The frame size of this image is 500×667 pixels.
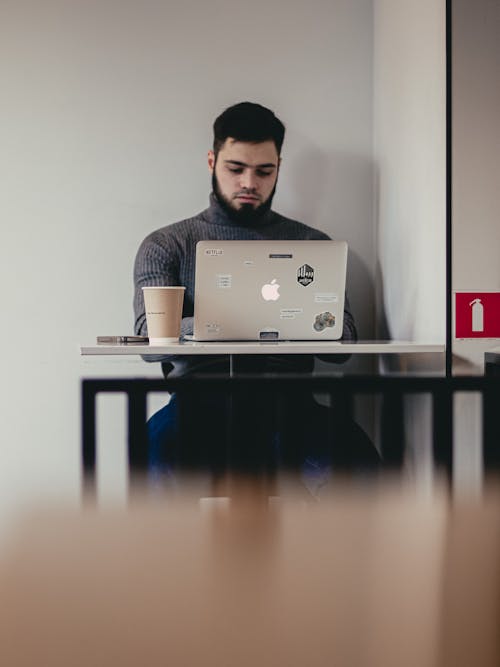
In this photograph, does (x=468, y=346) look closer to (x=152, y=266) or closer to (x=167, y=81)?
(x=152, y=266)

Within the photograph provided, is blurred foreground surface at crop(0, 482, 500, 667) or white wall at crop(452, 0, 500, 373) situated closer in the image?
blurred foreground surface at crop(0, 482, 500, 667)

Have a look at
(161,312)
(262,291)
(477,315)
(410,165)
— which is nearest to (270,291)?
(262,291)

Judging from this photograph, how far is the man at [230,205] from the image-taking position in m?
1.32

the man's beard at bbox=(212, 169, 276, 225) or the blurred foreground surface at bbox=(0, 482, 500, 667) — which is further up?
the man's beard at bbox=(212, 169, 276, 225)

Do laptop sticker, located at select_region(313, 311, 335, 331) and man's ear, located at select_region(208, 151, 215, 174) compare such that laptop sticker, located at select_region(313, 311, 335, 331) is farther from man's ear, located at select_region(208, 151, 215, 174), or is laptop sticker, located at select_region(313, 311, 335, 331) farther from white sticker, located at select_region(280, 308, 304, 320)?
man's ear, located at select_region(208, 151, 215, 174)

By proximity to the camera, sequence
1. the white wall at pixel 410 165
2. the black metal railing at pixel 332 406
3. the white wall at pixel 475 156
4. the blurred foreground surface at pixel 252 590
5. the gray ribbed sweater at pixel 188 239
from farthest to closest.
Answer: the gray ribbed sweater at pixel 188 239, the white wall at pixel 410 165, the white wall at pixel 475 156, the black metal railing at pixel 332 406, the blurred foreground surface at pixel 252 590

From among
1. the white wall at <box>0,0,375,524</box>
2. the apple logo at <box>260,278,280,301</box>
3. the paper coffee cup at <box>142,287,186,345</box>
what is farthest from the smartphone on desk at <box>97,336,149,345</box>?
the white wall at <box>0,0,375,524</box>

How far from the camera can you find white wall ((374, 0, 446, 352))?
3.32 feet

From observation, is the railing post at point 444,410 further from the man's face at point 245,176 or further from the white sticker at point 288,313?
the man's face at point 245,176

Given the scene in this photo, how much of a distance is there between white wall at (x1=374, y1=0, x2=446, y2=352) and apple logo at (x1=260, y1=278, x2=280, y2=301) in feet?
0.70

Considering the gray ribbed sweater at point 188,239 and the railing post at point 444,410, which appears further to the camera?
the gray ribbed sweater at point 188,239

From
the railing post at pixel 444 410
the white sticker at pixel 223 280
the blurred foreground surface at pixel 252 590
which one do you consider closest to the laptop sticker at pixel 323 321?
the white sticker at pixel 223 280

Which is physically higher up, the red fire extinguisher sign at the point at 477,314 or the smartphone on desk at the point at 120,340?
the red fire extinguisher sign at the point at 477,314

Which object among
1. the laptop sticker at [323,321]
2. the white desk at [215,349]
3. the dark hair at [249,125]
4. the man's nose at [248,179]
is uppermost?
the dark hair at [249,125]
